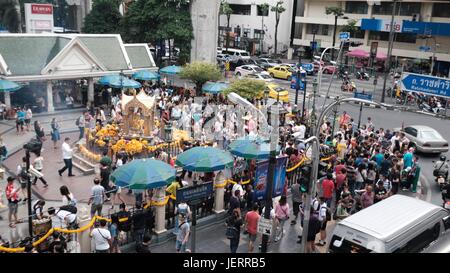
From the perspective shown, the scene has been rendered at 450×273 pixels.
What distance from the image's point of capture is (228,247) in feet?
44.2

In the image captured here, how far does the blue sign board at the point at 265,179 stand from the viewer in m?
13.7

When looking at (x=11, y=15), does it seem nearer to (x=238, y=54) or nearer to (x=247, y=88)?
(x=238, y=54)

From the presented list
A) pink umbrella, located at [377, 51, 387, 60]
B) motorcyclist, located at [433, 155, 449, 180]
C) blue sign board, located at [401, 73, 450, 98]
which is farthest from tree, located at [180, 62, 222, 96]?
pink umbrella, located at [377, 51, 387, 60]

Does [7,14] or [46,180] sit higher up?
[7,14]

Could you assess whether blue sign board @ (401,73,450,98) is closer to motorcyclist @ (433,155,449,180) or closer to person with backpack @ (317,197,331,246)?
motorcyclist @ (433,155,449,180)

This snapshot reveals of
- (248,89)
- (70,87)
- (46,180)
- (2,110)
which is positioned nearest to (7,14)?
(70,87)

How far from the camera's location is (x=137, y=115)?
2212 cm

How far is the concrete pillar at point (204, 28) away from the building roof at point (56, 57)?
→ 15.6 meters

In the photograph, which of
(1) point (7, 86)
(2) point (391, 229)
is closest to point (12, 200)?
(2) point (391, 229)

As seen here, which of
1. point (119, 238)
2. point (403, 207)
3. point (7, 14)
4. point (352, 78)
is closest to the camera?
point (403, 207)

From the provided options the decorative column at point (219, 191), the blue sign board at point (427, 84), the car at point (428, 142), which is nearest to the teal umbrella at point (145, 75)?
the car at point (428, 142)

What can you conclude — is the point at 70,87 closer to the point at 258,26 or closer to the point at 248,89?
the point at 248,89
